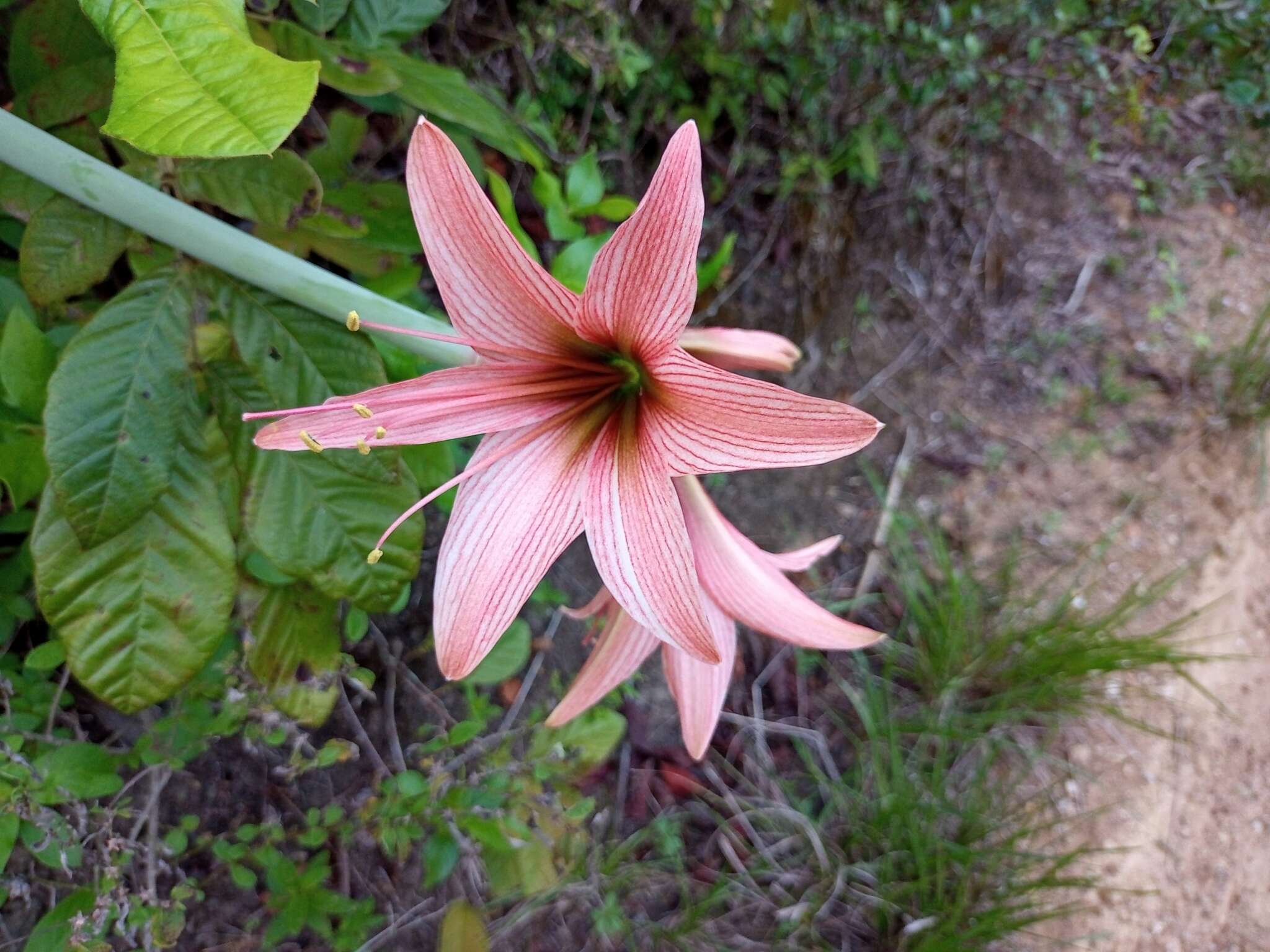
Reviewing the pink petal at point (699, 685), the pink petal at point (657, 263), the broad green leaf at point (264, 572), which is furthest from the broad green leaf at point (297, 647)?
the pink petal at point (657, 263)

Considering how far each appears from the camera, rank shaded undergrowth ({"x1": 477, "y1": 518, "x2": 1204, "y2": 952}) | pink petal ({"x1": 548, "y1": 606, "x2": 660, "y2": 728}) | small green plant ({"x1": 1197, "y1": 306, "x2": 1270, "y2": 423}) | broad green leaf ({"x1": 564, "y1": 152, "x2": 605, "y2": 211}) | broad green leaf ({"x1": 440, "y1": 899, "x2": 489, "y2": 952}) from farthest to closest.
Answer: small green plant ({"x1": 1197, "y1": 306, "x2": 1270, "y2": 423}) → shaded undergrowth ({"x1": 477, "y1": 518, "x2": 1204, "y2": 952}) → broad green leaf ({"x1": 440, "y1": 899, "x2": 489, "y2": 952}) → broad green leaf ({"x1": 564, "y1": 152, "x2": 605, "y2": 211}) → pink petal ({"x1": 548, "y1": 606, "x2": 660, "y2": 728})

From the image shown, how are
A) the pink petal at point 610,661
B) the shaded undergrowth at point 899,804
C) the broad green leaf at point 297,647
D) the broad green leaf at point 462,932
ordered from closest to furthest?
the pink petal at point 610,661 → the broad green leaf at point 297,647 → the broad green leaf at point 462,932 → the shaded undergrowth at point 899,804

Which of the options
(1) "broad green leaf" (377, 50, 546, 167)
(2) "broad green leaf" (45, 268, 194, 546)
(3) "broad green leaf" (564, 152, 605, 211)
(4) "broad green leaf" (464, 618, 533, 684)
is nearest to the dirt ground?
(4) "broad green leaf" (464, 618, 533, 684)

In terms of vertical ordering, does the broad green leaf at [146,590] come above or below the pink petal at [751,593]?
below

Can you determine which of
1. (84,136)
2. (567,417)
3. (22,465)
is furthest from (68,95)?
(567,417)

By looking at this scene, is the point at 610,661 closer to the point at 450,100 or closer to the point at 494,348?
the point at 494,348

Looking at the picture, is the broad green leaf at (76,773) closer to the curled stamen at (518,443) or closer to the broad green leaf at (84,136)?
the curled stamen at (518,443)

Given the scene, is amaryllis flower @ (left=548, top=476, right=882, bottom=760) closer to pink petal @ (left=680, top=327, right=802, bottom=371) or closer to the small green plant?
pink petal @ (left=680, top=327, right=802, bottom=371)

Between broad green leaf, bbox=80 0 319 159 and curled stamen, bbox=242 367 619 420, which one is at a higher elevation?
broad green leaf, bbox=80 0 319 159

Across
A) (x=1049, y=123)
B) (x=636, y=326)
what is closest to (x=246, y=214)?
(x=636, y=326)
